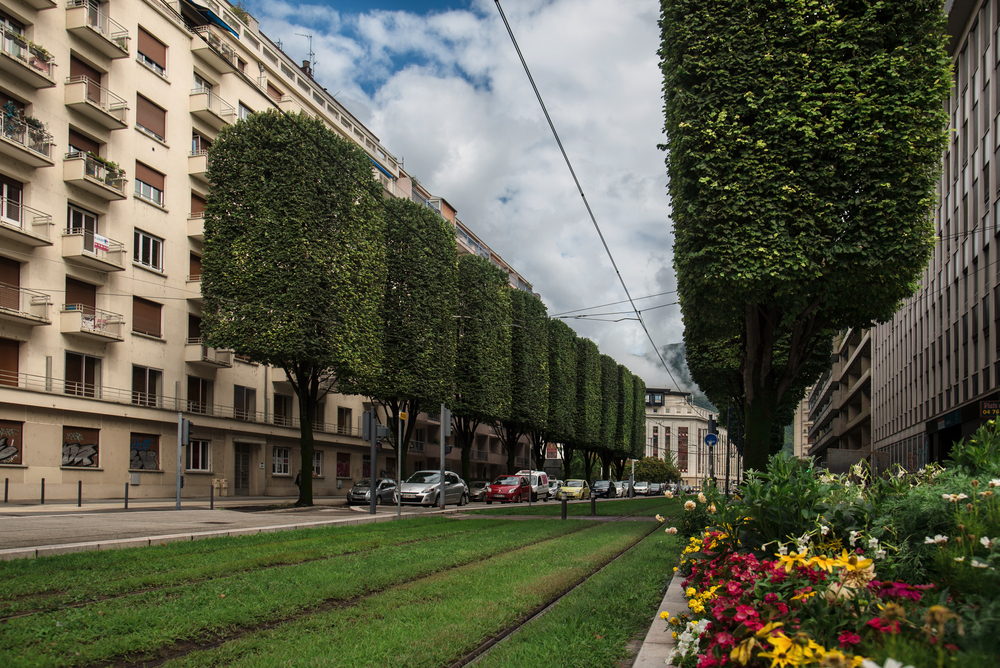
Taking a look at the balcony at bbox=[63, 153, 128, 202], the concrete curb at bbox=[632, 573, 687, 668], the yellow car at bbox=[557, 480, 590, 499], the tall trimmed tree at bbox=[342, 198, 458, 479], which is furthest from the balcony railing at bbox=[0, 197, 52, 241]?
the yellow car at bbox=[557, 480, 590, 499]

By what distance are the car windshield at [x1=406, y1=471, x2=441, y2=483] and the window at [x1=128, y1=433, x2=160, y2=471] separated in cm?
1132

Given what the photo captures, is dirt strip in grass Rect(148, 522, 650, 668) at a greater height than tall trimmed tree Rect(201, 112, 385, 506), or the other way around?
tall trimmed tree Rect(201, 112, 385, 506)

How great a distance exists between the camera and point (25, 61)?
27.6 meters

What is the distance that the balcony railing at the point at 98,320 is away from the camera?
99.1 ft

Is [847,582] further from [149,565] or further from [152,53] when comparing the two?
[152,53]

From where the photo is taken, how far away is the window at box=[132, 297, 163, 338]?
34031 mm

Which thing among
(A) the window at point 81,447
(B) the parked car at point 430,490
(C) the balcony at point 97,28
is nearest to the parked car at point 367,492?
(B) the parked car at point 430,490

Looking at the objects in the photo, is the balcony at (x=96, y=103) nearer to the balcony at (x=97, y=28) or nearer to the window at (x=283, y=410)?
the balcony at (x=97, y=28)

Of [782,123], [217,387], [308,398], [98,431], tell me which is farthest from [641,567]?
[217,387]

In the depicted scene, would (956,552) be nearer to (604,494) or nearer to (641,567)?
(641,567)

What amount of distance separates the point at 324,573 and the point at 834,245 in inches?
457

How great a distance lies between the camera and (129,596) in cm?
788

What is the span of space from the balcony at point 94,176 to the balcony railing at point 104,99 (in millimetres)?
2162

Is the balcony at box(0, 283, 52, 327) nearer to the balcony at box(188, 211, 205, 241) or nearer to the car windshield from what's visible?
the balcony at box(188, 211, 205, 241)
